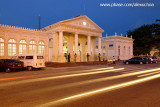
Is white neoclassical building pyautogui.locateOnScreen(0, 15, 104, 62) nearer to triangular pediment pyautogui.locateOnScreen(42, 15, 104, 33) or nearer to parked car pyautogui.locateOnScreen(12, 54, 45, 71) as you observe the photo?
triangular pediment pyautogui.locateOnScreen(42, 15, 104, 33)

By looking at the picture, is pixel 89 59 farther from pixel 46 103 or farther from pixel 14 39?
pixel 46 103

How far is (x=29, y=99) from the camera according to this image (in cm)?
548

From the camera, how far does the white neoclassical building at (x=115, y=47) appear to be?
38.7 m

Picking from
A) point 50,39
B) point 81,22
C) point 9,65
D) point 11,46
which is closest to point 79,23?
point 81,22

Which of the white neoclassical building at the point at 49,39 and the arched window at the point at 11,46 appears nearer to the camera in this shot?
the white neoclassical building at the point at 49,39

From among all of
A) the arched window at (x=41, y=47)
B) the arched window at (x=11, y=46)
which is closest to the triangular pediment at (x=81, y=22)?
the arched window at (x=41, y=47)

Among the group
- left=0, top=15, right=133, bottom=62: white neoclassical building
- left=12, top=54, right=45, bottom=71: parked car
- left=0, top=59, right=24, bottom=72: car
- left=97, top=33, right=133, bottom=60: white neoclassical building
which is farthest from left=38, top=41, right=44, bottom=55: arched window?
left=97, top=33, right=133, bottom=60: white neoclassical building

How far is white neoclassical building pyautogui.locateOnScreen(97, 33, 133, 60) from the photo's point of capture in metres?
38.7

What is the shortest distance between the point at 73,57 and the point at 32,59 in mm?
12777

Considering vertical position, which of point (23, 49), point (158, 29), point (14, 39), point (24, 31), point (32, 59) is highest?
point (158, 29)

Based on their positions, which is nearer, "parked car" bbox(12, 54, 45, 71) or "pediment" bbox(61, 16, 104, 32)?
"parked car" bbox(12, 54, 45, 71)

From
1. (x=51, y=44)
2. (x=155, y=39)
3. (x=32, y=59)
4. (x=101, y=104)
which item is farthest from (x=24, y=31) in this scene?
(x=155, y=39)

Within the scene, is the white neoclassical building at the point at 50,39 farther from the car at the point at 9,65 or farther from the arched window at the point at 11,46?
the car at the point at 9,65

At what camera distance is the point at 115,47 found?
126ft
